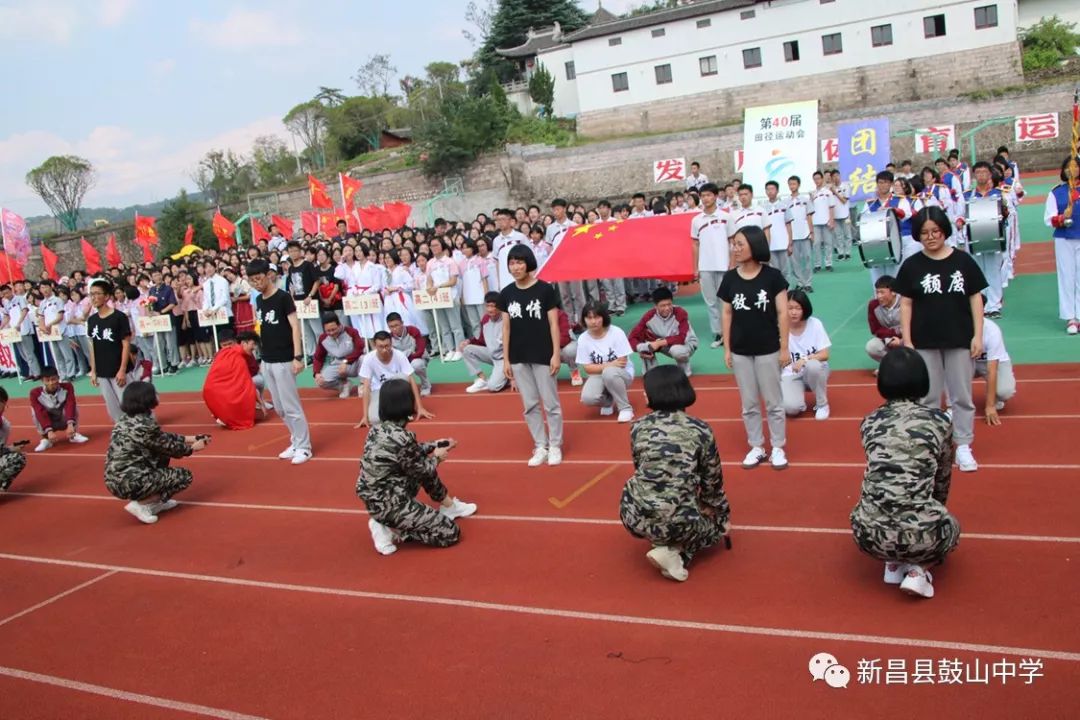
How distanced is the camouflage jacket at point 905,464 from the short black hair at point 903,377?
7cm

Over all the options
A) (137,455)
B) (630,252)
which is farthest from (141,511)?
(630,252)

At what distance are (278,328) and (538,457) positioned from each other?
3.06 meters

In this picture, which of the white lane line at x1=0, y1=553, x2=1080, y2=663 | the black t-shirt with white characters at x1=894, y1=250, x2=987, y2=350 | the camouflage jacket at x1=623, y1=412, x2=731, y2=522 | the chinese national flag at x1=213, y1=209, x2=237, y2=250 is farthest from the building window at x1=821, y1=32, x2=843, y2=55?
the white lane line at x1=0, y1=553, x2=1080, y2=663

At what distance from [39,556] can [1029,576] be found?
756 cm

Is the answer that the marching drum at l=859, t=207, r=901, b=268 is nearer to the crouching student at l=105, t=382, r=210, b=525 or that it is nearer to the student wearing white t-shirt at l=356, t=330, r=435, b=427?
the student wearing white t-shirt at l=356, t=330, r=435, b=427

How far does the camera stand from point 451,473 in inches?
311

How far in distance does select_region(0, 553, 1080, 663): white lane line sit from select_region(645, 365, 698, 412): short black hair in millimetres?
1227

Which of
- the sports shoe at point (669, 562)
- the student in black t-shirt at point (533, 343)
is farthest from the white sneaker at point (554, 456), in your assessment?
the sports shoe at point (669, 562)

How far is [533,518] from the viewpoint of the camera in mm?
6363

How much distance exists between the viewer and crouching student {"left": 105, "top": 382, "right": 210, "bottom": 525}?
7.40 m

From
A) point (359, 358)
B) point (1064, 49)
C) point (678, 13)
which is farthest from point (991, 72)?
point (359, 358)

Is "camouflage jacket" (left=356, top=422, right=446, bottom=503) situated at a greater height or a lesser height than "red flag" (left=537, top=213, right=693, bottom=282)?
lesser

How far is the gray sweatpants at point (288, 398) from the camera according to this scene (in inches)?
336

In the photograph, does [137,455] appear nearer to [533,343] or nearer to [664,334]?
[533,343]
